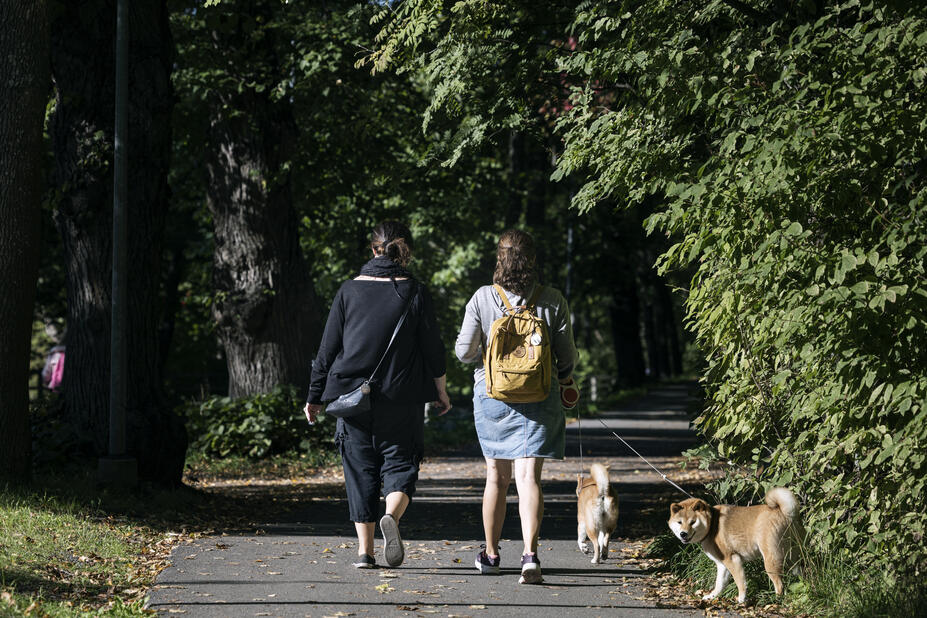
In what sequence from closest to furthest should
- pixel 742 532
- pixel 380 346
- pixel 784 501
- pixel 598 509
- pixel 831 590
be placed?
pixel 831 590, pixel 784 501, pixel 742 532, pixel 380 346, pixel 598 509

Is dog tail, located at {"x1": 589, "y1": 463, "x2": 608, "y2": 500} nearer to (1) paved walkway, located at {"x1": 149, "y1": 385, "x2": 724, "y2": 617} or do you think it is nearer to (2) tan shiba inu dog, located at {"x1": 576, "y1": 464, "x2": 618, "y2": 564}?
(2) tan shiba inu dog, located at {"x1": 576, "y1": 464, "x2": 618, "y2": 564}

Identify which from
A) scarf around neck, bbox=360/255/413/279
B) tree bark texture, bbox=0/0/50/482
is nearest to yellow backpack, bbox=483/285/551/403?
scarf around neck, bbox=360/255/413/279

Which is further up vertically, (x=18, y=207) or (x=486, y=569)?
(x=18, y=207)

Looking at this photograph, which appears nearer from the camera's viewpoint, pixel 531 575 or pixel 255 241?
pixel 531 575

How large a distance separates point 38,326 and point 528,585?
1628 inches

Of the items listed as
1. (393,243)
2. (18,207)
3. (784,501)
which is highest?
(18,207)

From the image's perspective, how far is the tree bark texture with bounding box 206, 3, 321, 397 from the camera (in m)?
15.7

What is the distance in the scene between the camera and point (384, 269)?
6828 mm

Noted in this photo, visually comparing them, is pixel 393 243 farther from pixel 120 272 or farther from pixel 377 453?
pixel 120 272

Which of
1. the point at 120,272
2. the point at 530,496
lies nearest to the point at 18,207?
the point at 120,272

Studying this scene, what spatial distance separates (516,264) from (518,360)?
59 centimetres

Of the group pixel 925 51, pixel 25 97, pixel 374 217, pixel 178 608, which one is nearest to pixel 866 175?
pixel 925 51

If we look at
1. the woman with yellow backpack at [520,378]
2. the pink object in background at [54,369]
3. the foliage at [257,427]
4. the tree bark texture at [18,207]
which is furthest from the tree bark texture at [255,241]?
the pink object in background at [54,369]

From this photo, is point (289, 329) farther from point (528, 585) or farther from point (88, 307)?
point (528, 585)
